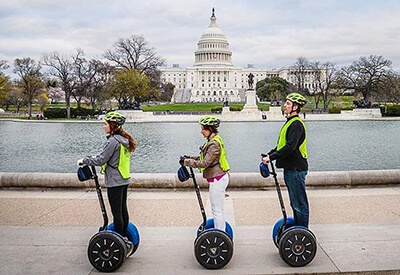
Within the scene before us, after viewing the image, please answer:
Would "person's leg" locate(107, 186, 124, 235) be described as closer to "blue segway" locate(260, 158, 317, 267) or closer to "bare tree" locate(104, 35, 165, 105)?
"blue segway" locate(260, 158, 317, 267)

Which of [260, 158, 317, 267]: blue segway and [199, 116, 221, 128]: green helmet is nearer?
[260, 158, 317, 267]: blue segway

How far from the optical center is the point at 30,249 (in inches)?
232

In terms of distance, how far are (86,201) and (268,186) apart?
4.07 meters

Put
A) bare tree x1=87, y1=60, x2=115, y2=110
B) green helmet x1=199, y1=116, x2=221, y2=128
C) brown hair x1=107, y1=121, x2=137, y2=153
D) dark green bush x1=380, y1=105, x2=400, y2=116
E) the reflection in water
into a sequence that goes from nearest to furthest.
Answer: brown hair x1=107, y1=121, x2=137, y2=153
green helmet x1=199, y1=116, x2=221, y2=128
the reflection in water
dark green bush x1=380, y1=105, x2=400, y2=116
bare tree x1=87, y1=60, x2=115, y2=110

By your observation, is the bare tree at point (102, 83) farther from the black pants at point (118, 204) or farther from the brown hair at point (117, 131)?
the black pants at point (118, 204)

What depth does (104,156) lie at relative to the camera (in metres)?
5.14

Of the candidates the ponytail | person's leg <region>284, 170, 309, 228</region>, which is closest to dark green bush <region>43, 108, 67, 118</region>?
the ponytail

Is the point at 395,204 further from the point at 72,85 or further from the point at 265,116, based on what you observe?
the point at 72,85

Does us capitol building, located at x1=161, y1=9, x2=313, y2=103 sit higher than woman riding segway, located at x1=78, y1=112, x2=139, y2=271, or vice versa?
us capitol building, located at x1=161, y1=9, x2=313, y2=103

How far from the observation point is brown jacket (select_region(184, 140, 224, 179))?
208 inches

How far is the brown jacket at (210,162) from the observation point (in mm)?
5281

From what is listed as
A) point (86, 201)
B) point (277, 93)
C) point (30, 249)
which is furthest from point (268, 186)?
point (277, 93)

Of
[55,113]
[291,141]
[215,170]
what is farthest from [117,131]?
[55,113]

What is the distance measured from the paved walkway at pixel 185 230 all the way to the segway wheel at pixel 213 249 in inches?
5.0
